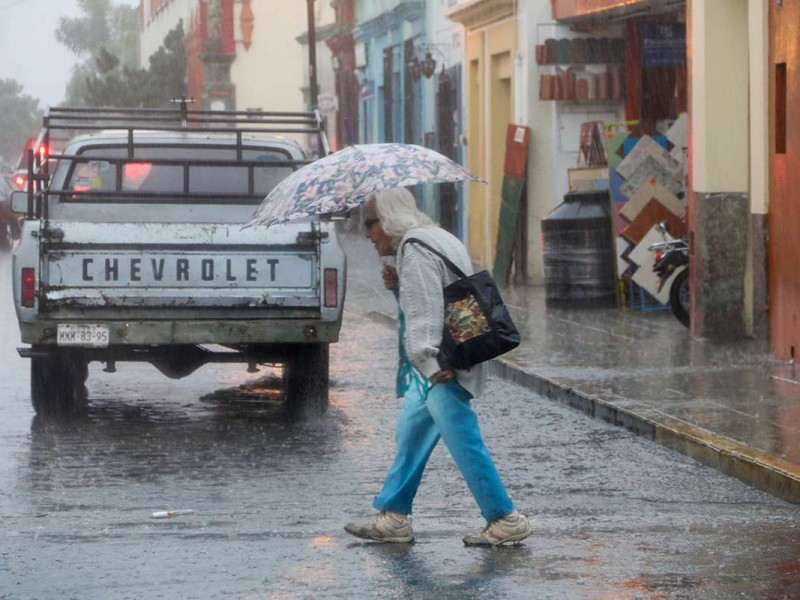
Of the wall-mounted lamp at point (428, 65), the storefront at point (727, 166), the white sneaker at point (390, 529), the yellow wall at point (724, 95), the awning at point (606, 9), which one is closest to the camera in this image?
the white sneaker at point (390, 529)

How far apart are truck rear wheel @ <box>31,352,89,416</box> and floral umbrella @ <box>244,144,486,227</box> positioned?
4071 millimetres

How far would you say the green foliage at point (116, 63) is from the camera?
5725cm

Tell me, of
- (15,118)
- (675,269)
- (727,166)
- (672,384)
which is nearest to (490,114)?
(675,269)

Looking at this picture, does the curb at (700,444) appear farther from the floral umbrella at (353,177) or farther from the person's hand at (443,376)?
the floral umbrella at (353,177)

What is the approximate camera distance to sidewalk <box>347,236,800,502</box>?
31.3 ft

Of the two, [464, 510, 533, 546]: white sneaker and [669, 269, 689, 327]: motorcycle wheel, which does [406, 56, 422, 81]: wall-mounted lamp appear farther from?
[464, 510, 533, 546]: white sneaker

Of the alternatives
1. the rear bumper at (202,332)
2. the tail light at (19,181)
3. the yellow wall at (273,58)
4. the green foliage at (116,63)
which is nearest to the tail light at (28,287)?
the rear bumper at (202,332)

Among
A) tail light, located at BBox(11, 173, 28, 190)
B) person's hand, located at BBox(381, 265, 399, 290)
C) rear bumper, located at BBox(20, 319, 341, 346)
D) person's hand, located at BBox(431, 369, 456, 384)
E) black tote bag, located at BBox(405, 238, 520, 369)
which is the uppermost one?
tail light, located at BBox(11, 173, 28, 190)

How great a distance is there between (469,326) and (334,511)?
1455 millimetres

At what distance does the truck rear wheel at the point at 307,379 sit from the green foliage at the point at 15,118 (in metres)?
103

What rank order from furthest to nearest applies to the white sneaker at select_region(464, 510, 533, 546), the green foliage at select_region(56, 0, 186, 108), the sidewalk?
the green foliage at select_region(56, 0, 186, 108) → the sidewalk → the white sneaker at select_region(464, 510, 533, 546)

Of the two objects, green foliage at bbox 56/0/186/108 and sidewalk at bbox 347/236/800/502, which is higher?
green foliage at bbox 56/0/186/108

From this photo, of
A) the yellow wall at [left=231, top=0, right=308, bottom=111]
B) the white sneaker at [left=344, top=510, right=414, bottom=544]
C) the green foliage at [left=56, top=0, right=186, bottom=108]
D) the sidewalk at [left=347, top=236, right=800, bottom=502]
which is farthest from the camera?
the yellow wall at [left=231, top=0, right=308, bottom=111]

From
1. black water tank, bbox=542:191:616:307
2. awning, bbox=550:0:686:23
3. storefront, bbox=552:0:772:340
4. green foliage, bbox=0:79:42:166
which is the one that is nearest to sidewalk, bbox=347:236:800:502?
black water tank, bbox=542:191:616:307
